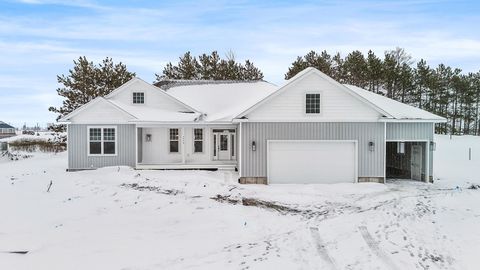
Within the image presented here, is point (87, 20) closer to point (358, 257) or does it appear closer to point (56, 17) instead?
point (56, 17)

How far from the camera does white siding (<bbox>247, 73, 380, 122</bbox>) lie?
14.7 meters

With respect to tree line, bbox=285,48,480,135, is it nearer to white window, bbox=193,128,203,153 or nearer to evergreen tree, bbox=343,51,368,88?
evergreen tree, bbox=343,51,368,88

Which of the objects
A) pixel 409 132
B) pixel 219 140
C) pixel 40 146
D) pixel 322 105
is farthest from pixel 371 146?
pixel 40 146

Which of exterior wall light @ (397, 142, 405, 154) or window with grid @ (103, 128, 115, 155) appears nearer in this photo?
window with grid @ (103, 128, 115, 155)

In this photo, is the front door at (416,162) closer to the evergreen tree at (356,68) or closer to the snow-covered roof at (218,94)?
the snow-covered roof at (218,94)

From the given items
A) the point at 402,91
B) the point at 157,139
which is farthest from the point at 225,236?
the point at 402,91

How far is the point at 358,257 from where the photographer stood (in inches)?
259

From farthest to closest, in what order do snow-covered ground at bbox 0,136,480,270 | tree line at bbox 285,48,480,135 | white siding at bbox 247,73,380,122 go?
1. tree line at bbox 285,48,480,135
2. white siding at bbox 247,73,380,122
3. snow-covered ground at bbox 0,136,480,270

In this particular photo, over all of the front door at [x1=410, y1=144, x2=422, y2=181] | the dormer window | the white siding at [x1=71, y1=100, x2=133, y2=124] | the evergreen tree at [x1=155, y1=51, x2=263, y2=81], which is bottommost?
the front door at [x1=410, y1=144, x2=422, y2=181]

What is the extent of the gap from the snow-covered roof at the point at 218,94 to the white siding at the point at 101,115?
427 centimetres

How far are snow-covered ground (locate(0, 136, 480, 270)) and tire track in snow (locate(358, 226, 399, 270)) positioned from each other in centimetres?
2

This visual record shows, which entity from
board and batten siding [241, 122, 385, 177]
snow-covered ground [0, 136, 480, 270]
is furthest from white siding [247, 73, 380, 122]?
snow-covered ground [0, 136, 480, 270]

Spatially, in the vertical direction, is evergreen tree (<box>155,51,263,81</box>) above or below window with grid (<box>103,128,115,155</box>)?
above

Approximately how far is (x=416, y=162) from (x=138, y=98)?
14.6m
